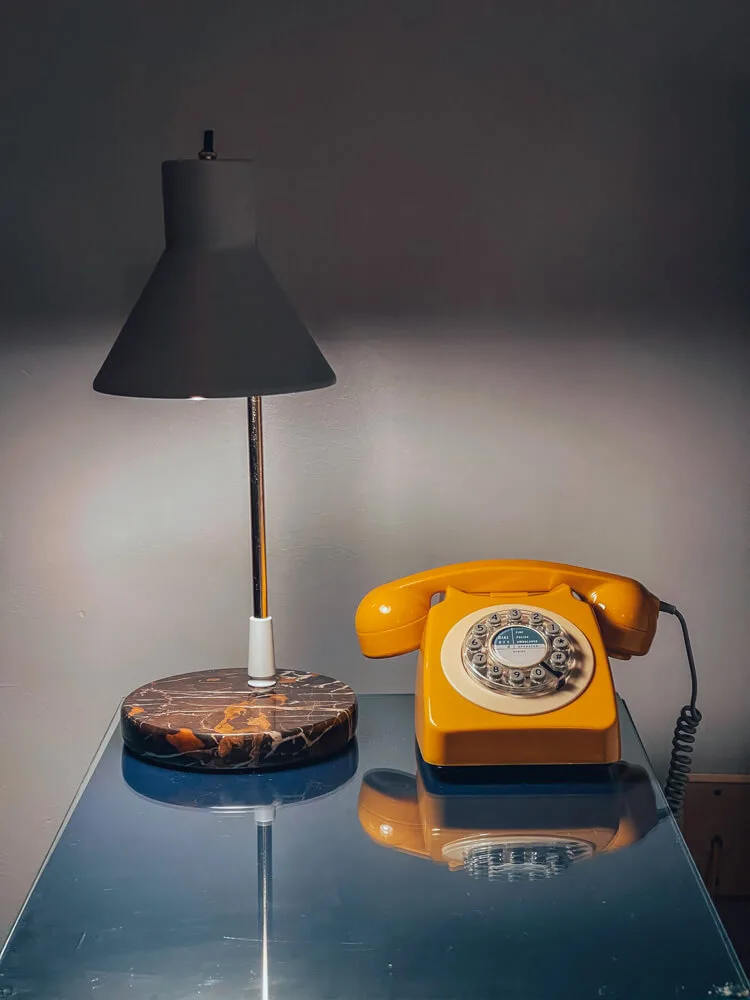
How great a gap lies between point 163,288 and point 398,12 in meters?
0.49

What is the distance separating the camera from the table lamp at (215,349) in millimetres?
1058

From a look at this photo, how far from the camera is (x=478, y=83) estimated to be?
1355mm

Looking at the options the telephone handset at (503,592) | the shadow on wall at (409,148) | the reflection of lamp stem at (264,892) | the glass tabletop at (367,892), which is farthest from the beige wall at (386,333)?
the reflection of lamp stem at (264,892)

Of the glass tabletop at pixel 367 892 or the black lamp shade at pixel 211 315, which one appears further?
the black lamp shade at pixel 211 315

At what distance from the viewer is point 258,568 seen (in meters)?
1.22

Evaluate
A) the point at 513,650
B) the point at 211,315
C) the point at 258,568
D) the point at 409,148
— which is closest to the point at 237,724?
the point at 258,568

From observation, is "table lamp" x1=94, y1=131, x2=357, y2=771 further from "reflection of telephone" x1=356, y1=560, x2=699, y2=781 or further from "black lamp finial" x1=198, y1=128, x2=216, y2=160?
"reflection of telephone" x1=356, y1=560, x2=699, y2=781

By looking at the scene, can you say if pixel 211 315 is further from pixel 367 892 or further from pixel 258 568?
pixel 367 892

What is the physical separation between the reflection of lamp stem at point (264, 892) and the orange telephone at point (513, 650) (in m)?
0.18

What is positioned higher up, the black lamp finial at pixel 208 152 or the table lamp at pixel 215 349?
the black lamp finial at pixel 208 152

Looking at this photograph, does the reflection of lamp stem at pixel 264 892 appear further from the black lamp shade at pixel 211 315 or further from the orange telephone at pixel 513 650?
the black lamp shade at pixel 211 315

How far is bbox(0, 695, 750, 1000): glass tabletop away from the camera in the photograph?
0.78 metres

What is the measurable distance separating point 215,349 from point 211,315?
38 millimetres

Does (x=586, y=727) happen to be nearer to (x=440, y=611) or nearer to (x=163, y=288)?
(x=440, y=611)
